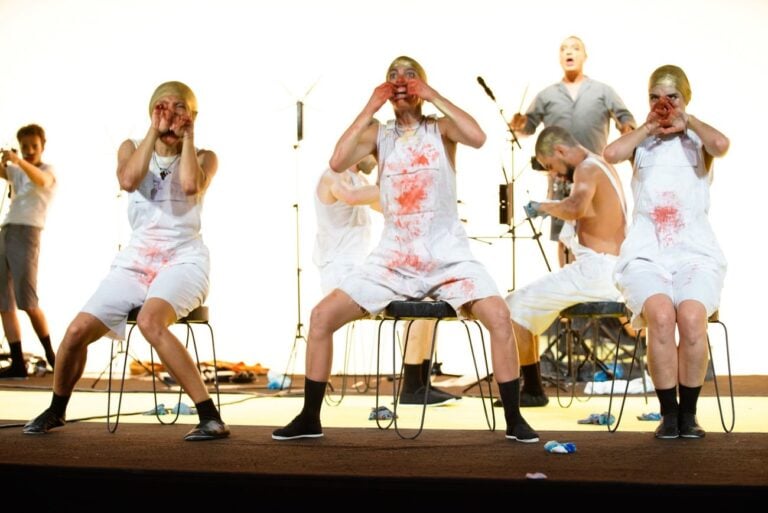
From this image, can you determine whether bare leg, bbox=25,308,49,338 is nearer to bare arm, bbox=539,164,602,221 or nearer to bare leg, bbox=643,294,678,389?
bare arm, bbox=539,164,602,221

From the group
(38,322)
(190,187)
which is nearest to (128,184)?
(190,187)

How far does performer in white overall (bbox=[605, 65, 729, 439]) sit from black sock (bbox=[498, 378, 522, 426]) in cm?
48

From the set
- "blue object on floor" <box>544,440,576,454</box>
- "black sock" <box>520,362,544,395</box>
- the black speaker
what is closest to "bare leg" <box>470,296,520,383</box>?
"blue object on floor" <box>544,440,576,454</box>

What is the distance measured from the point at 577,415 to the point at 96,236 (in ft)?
15.9

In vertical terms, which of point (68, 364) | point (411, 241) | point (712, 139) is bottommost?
point (68, 364)

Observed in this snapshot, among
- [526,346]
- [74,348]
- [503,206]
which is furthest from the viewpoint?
[503,206]

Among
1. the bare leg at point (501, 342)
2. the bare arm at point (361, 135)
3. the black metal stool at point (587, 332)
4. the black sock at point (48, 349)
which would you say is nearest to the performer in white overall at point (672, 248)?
the black metal stool at point (587, 332)

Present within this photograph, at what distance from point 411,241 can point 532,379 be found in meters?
1.65

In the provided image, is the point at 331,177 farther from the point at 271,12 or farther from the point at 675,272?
the point at 271,12

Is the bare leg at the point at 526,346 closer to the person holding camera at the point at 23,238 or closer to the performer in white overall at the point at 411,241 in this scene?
the performer in white overall at the point at 411,241

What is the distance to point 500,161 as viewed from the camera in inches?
304

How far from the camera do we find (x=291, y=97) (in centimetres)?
802

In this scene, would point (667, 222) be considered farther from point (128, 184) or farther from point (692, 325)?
point (128, 184)

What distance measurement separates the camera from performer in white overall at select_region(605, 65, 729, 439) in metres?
3.63
